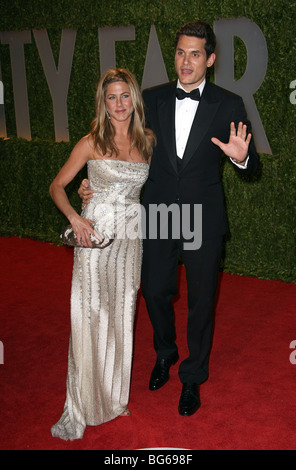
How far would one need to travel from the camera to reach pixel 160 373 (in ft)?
11.6

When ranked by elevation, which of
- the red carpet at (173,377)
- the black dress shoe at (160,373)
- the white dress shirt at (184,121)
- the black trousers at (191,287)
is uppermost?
the white dress shirt at (184,121)

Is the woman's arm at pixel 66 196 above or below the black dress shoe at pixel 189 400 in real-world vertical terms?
above

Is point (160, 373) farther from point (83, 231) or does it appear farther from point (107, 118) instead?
point (107, 118)

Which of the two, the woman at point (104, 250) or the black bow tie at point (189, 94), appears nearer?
the woman at point (104, 250)

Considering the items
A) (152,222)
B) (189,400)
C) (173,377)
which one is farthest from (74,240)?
(173,377)

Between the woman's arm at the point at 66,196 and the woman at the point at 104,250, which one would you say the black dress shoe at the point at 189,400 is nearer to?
the woman at the point at 104,250

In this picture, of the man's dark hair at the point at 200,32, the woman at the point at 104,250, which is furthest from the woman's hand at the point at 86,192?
the man's dark hair at the point at 200,32

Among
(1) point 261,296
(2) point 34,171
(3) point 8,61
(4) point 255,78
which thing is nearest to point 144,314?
(1) point 261,296

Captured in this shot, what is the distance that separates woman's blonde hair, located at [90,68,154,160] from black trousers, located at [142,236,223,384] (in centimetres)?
63

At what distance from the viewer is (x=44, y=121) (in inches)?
270

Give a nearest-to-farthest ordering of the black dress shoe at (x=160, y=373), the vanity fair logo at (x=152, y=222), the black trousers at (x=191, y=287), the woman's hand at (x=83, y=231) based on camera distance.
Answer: the woman's hand at (x=83, y=231)
the vanity fair logo at (x=152, y=222)
the black trousers at (x=191, y=287)
the black dress shoe at (x=160, y=373)

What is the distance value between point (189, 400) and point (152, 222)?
1.06 m

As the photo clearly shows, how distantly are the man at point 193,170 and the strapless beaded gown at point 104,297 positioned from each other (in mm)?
190

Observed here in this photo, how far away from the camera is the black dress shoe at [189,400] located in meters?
3.19
